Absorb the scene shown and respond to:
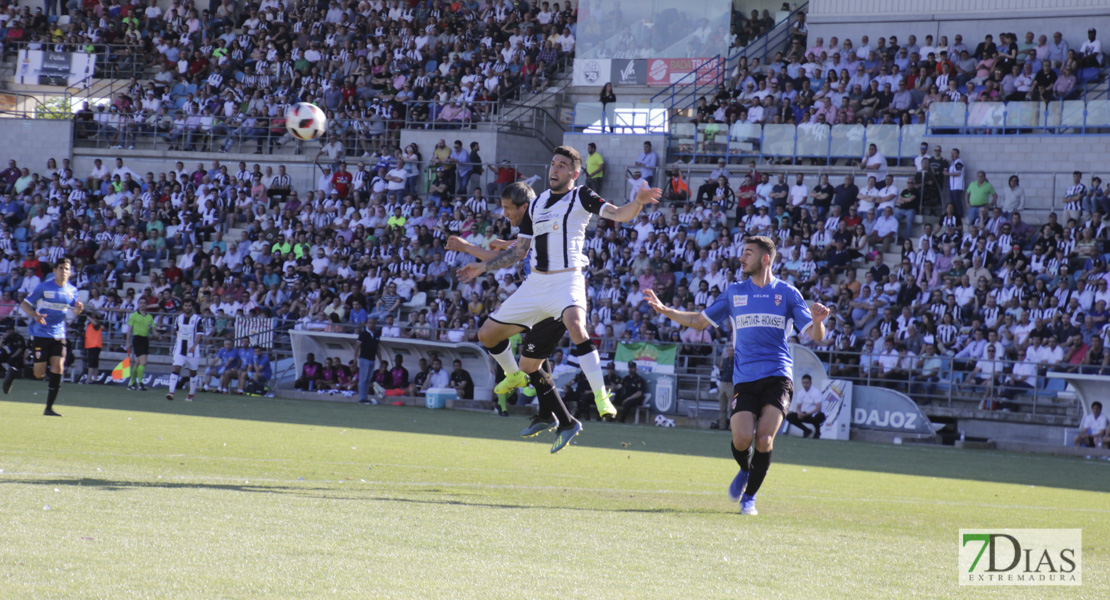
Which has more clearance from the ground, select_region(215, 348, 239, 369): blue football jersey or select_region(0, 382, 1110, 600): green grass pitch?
select_region(215, 348, 239, 369): blue football jersey

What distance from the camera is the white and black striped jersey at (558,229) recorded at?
32.5ft

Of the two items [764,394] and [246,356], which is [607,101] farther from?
[764,394]

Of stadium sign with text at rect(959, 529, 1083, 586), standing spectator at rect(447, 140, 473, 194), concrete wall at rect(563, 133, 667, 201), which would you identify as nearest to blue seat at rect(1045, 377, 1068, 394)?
concrete wall at rect(563, 133, 667, 201)

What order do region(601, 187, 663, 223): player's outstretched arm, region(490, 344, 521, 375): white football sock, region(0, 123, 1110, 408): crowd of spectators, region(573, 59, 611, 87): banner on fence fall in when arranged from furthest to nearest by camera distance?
1. region(573, 59, 611, 87): banner on fence
2. region(0, 123, 1110, 408): crowd of spectators
3. region(490, 344, 521, 375): white football sock
4. region(601, 187, 663, 223): player's outstretched arm

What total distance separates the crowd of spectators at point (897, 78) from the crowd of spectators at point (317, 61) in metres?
6.98

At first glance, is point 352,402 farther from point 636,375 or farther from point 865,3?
point 865,3

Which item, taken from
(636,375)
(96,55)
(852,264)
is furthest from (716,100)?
(96,55)

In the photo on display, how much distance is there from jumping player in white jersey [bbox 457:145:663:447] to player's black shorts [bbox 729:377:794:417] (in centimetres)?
109

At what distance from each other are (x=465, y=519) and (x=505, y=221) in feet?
69.0

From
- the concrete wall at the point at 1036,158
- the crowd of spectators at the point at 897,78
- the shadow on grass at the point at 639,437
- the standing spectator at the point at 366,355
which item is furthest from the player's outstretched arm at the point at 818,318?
the crowd of spectators at the point at 897,78

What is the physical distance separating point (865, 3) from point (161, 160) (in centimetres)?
2040

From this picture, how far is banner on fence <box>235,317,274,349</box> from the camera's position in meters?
28.4

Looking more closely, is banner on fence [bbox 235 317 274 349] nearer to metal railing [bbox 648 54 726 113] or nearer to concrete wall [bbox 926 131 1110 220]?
metal railing [bbox 648 54 726 113]

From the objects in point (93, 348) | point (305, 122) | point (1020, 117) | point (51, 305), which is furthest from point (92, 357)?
point (1020, 117)
